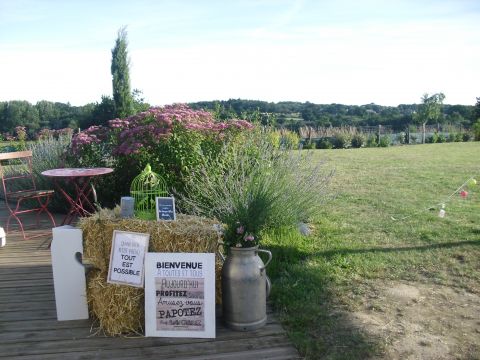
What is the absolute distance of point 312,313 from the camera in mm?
3506

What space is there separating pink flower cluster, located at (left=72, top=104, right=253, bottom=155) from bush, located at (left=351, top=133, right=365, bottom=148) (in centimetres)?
1794

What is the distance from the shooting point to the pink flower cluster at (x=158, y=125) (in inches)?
251

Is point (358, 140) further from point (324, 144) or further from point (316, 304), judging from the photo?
point (316, 304)

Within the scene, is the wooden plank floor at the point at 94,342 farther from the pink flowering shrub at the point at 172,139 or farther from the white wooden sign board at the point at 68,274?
the pink flowering shrub at the point at 172,139

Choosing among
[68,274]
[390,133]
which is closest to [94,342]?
[68,274]

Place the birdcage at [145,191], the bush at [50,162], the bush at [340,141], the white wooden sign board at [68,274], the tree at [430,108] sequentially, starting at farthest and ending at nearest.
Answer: the tree at [430,108] < the bush at [340,141] < the bush at [50,162] < the birdcage at [145,191] < the white wooden sign board at [68,274]

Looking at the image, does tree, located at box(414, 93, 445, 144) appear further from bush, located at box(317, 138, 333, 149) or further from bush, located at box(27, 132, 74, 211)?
bush, located at box(27, 132, 74, 211)

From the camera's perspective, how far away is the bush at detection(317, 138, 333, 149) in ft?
76.4

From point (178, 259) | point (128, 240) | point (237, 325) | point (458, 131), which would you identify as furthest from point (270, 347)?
point (458, 131)

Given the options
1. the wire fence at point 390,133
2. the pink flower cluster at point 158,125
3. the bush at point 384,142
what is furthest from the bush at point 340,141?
the pink flower cluster at point 158,125

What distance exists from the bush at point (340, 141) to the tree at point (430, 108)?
31.3ft

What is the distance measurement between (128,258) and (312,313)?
4.57 ft

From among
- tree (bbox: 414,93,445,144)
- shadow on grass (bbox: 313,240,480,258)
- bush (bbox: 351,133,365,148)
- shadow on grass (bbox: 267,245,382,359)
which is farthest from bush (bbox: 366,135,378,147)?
shadow on grass (bbox: 267,245,382,359)

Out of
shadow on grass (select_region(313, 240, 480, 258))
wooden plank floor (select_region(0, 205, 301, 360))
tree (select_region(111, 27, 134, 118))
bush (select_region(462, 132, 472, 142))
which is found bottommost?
wooden plank floor (select_region(0, 205, 301, 360))
